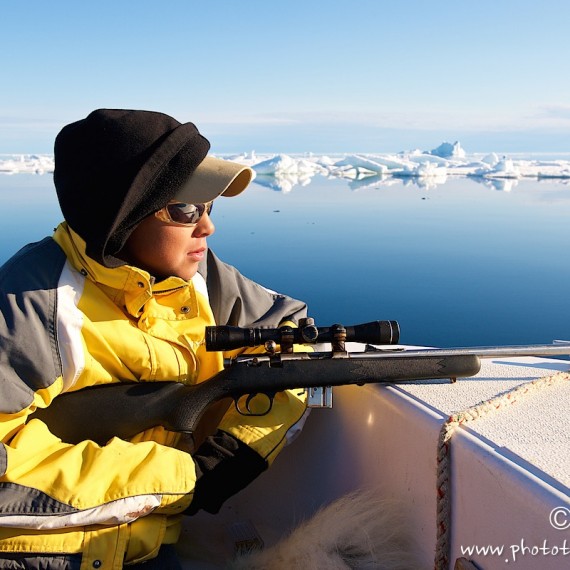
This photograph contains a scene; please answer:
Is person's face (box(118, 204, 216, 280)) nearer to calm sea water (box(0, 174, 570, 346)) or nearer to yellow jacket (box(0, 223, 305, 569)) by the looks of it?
yellow jacket (box(0, 223, 305, 569))

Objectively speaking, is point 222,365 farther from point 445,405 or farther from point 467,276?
point 467,276

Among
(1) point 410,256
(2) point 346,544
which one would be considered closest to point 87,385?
(2) point 346,544

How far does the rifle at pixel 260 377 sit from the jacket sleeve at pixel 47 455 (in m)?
0.07

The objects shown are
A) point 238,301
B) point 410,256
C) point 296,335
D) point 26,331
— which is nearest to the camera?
point 26,331

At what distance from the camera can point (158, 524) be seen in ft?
4.88

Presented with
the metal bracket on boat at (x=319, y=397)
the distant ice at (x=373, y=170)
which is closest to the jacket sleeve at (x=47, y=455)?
the metal bracket on boat at (x=319, y=397)

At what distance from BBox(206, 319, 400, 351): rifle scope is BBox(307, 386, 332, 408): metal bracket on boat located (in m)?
0.15

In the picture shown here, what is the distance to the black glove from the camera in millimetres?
1587

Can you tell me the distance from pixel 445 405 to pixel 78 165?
3.47 ft

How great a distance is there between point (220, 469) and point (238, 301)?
499 millimetres

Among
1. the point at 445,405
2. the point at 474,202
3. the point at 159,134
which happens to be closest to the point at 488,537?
the point at 445,405

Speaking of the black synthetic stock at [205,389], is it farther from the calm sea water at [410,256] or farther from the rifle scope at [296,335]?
the calm sea water at [410,256]

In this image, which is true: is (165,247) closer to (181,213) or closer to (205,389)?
(181,213)

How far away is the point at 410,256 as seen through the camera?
8422 mm
